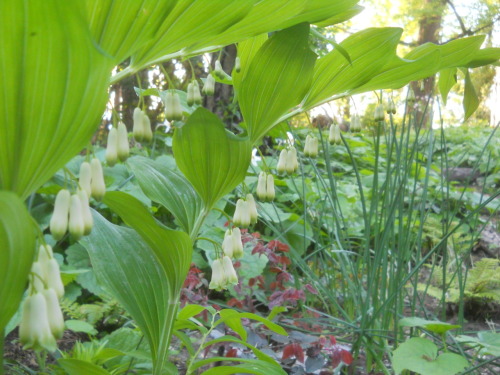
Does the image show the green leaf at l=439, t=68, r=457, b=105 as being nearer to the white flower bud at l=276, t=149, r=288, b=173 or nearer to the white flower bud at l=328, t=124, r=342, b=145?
the white flower bud at l=328, t=124, r=342, b=145

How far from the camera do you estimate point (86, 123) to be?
741 mm

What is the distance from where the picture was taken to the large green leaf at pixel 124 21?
0.84 meters

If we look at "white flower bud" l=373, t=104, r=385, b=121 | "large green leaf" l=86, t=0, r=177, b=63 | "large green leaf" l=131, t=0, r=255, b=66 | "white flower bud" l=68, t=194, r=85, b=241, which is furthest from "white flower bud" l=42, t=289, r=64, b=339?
"white flower bud" l=373, t=104, r=385, b=121

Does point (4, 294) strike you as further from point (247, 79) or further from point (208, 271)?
point (208, 271)

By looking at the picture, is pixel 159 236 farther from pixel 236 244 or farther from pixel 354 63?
pixel 354 63

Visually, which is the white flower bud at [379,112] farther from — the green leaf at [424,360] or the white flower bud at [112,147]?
the white flower bud at [112,147]

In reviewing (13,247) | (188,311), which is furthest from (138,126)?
(188,311)

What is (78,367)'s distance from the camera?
106 centimetres

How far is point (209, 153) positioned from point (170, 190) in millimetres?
198

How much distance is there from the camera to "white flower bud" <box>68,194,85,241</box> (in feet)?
2.54

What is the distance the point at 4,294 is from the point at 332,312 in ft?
6.71

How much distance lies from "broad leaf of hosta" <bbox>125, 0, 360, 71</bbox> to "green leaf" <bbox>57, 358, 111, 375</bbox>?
635 millimetres

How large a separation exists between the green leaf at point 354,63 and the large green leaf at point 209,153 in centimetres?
33

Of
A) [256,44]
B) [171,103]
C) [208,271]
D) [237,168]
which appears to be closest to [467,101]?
[256,44]
